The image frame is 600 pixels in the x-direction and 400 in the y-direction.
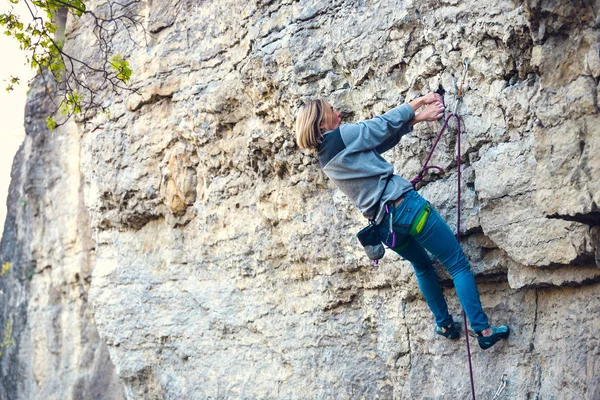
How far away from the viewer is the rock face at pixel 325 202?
4.12 m

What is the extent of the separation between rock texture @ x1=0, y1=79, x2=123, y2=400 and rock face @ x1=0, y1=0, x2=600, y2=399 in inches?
65.2

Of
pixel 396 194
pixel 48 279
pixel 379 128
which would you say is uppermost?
pixel 48 279

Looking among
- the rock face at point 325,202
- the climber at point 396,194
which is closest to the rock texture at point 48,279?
the rock face at point 325,202

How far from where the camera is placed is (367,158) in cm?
462

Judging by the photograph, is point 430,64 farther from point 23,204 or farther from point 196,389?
point 23,204

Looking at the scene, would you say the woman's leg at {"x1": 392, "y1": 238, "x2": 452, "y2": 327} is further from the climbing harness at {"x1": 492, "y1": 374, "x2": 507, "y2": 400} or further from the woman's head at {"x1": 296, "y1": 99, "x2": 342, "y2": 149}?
the woman's head at {"x1": 296, "y1": 99, "x2": 342, "y2": 149}

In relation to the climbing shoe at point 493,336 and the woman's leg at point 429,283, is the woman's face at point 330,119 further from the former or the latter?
the climbing shoe at point 493,336

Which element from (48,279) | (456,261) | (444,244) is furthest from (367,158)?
(48,279)

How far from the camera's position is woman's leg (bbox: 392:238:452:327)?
4.76 metres

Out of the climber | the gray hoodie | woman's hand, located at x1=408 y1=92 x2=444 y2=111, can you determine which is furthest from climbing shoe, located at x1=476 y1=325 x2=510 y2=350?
woman's hand, located at x1=408 y1=92 x2=444 y2=111

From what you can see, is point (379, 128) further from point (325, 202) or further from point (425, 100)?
point (325, 202)

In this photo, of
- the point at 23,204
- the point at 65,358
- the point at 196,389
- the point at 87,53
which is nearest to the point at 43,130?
the point at 23,204

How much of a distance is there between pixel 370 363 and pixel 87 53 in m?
5.48

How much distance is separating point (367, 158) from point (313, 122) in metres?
0.41
